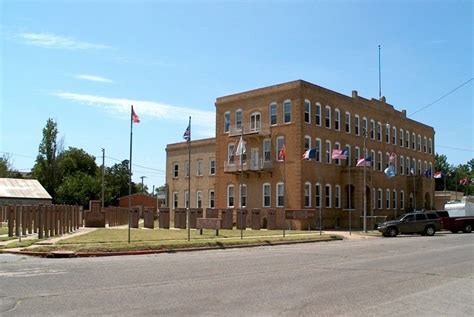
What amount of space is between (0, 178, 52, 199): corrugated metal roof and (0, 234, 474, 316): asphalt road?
4674cm

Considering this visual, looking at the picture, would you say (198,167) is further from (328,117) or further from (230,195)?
(328,117)

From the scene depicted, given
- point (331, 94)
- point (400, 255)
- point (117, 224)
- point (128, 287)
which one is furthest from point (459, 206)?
point (128, 287)

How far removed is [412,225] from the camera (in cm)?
3991

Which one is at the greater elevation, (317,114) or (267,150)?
(317,114)

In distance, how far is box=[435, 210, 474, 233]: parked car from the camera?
45.6 m

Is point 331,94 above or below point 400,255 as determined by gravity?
above

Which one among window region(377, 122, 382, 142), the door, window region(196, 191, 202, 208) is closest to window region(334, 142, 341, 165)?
Result: the door

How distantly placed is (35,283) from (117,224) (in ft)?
129

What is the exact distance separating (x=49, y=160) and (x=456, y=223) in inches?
2645

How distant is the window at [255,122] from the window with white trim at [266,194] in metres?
5.58

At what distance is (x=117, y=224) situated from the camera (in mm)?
50844

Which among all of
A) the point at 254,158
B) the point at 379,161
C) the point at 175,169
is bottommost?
the point at 175,169

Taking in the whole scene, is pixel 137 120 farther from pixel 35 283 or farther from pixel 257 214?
pixel 257 214

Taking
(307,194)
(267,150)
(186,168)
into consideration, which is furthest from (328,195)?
(186,168)
